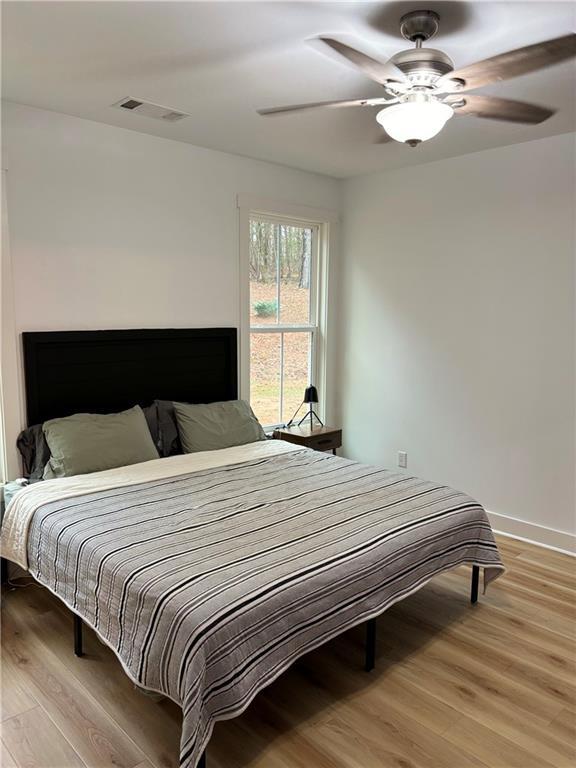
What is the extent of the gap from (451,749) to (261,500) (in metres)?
1.24

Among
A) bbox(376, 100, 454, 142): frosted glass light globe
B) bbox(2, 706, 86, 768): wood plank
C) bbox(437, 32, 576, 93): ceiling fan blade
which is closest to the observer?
bbox(437, 32, 576, 93): ceiling fan blade

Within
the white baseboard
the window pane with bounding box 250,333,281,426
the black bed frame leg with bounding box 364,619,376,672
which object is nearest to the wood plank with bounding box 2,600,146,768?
the black bed frame leg with bounding box 364,619,376,672

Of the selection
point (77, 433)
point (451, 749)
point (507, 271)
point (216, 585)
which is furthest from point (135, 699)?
point (507, 271)

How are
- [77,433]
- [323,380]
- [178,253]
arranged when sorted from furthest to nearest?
[323,380] < [178,253] < [77,433]

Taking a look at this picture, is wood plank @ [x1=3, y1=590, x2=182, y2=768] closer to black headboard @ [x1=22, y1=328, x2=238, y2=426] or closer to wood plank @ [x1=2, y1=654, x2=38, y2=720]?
wood plank @ [x1=2, y1=654, x2=38, y2=720]

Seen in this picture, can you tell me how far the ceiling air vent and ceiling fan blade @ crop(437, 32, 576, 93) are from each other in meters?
1.57

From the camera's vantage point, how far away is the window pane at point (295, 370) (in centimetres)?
465

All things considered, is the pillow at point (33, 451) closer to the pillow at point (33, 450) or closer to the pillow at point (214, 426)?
the pillow at point (33, 450)

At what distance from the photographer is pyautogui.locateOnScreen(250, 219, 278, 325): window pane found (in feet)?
14.1

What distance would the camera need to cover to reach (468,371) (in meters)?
4.00

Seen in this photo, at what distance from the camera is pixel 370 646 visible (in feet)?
7.82

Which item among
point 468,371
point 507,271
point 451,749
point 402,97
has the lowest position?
point 451,749

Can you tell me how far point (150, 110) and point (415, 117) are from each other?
165cm

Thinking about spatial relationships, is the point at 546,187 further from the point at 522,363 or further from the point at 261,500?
the point at 261,500
